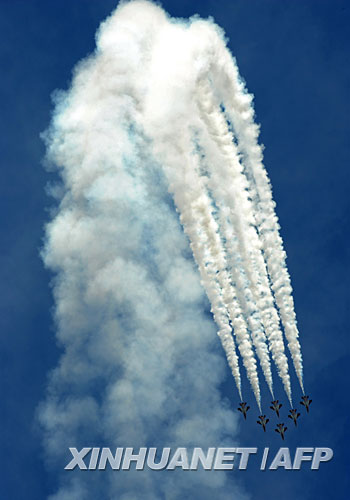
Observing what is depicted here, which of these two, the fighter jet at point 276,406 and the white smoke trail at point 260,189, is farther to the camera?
the fighter jet at point 276,406

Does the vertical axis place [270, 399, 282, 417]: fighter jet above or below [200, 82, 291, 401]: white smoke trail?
below

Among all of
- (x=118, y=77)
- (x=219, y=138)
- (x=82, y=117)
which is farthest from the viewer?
(x=82, y=117)

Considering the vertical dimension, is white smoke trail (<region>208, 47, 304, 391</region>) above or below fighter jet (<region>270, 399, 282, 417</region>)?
above

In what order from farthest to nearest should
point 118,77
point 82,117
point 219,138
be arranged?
1. point 82,117
2. point 118,77
3. point 219,138

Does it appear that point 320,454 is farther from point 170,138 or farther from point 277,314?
point 170,138

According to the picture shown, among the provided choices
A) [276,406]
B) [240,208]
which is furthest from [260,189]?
[276,406]

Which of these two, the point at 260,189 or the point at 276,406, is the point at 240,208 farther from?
the point at 276,406

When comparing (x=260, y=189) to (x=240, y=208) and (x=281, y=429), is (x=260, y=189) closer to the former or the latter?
(x=240, y=208)

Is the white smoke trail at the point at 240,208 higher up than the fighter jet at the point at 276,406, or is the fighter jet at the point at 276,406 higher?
the white smoke trail at the point at 240,208

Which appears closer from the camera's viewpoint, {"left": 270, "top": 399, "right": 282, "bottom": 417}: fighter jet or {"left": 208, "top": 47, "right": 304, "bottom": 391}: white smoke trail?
{"left": 208, "top": 47, "right": 304, "bottom": 391}: white smoke trail

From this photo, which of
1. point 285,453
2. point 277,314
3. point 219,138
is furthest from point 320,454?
point 219,138

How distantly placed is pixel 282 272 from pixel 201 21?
80.6ft

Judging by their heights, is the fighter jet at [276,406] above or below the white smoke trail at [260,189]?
below

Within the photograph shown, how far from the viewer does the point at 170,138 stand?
61.9 meters
